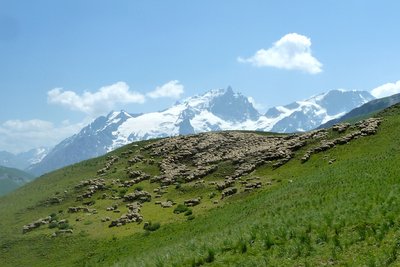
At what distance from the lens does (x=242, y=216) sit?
145 ft

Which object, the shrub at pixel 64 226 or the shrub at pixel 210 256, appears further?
the shrub at pixel 64 226

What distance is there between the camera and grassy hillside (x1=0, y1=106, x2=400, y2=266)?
25.7 metres

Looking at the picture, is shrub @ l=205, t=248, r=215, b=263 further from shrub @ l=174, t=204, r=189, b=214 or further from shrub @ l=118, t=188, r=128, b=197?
shrub @ l=118, t=188, r=128, b=197

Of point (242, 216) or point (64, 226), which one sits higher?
point (64, 226)

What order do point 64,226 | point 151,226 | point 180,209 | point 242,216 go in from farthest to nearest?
point 64,226 → point 180,209 → point 151,226 → point 242,216

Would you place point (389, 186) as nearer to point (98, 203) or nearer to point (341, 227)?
point (341, 227)

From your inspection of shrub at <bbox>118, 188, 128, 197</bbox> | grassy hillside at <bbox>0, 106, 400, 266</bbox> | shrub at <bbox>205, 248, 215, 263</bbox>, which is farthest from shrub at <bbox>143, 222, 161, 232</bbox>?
shrub at <bbox>205, 248, 215, 263</bbox>

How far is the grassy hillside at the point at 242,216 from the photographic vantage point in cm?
2566

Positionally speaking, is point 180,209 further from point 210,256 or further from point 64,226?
point 210,256

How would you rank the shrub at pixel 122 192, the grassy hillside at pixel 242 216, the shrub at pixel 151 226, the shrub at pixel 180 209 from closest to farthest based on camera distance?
Result: the grassy hillside at pixel 242 216 < the shrub at pixel 151 226 < the shrub at pixel 180 209 < the shrub at pixel 122 192

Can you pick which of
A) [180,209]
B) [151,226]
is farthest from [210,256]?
[180,209]

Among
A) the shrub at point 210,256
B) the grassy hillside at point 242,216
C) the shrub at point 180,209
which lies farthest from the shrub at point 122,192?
the shrub at point 210,256

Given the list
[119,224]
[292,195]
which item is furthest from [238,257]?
[119,224]

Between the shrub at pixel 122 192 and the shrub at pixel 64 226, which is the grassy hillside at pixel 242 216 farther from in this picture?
the shrub at pixel 122 192
